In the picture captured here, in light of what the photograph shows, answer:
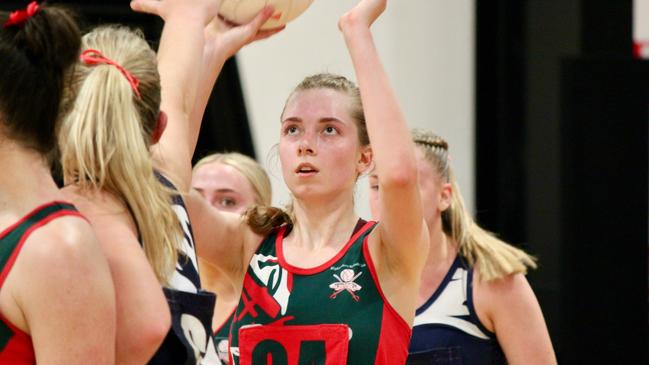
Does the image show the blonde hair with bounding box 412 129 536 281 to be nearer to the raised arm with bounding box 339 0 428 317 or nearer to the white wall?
the raised arm with bounding box 339 0 428 317

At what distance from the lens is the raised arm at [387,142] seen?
199 cm

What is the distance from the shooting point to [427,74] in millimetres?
5027

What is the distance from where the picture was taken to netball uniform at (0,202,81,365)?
139cm

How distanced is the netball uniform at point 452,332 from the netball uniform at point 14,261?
1528 millimetres

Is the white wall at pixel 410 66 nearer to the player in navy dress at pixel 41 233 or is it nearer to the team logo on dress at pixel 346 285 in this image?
the team logo on dress at pixel 346 285

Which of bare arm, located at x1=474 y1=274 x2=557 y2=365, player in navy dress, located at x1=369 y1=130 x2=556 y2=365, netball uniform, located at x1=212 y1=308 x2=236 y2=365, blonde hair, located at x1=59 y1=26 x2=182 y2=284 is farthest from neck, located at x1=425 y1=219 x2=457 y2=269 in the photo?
blonde hair, located at x1=59 y1=26 x2=182 y2=284

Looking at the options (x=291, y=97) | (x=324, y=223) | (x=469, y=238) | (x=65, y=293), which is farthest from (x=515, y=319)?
(x=65, y=293)

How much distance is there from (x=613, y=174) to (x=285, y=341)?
213 centimetres

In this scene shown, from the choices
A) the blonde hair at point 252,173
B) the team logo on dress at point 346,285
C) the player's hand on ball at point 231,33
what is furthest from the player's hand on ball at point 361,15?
the blonde hair at point 252,173

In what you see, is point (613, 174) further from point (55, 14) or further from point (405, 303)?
point (55, 14)

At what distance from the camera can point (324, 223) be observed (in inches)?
89.0

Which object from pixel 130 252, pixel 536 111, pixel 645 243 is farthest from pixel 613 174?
pixel 130 252

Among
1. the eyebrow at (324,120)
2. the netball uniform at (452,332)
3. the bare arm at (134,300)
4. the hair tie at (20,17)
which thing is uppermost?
the hair tie at (20,17)

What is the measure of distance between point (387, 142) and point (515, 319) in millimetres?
970
